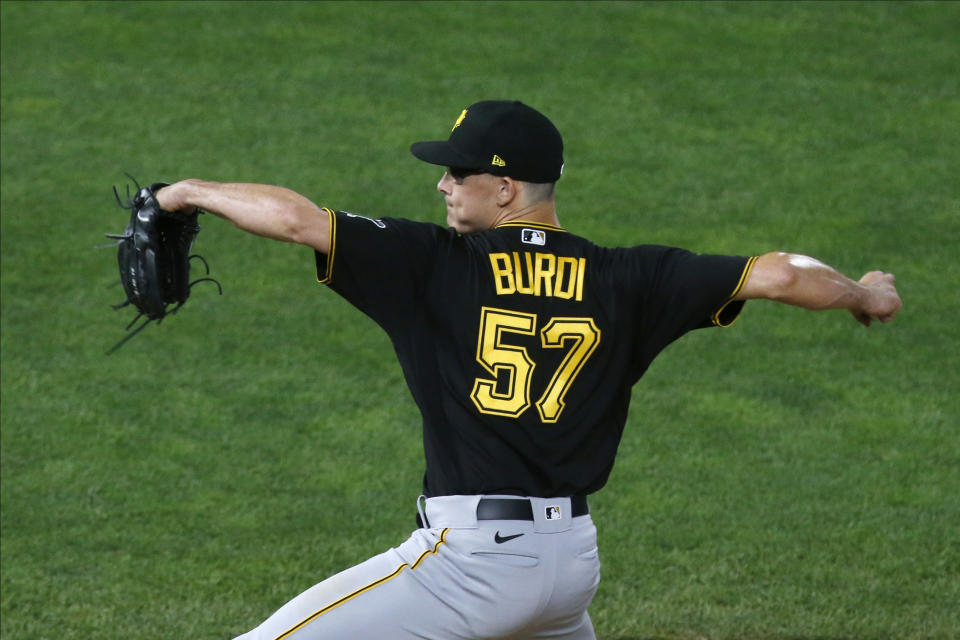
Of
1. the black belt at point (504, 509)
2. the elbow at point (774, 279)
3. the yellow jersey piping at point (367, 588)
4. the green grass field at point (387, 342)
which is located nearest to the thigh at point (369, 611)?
the yellow jersey piping at point (367, 588)

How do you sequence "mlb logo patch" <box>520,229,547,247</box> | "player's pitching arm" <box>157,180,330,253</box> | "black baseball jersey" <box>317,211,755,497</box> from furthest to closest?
"mlb logo patch" <box>520,229,547,247</box> → "black baseball jersey" <box>317,211,755,497</box> → "player's pitching arm" <box>157,180,330,253</box>

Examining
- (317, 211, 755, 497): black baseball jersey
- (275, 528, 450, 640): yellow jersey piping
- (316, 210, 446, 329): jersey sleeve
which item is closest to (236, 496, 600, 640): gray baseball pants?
(275, 528, 450, 640): yellow jersey piping


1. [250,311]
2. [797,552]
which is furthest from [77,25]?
[797,552]

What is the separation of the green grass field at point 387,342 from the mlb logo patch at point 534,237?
8.13 ft

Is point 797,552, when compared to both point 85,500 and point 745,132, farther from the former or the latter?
point 745,132

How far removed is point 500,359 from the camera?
3.41 metres

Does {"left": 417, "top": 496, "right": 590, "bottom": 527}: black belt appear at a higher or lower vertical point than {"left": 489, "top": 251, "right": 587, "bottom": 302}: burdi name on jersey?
lower

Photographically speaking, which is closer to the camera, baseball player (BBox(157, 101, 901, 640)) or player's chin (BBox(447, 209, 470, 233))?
baseball player (BBox(157, 101, 901, 640))

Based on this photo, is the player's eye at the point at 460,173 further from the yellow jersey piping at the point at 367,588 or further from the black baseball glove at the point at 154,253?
the yellow jersey piping at the point at 367,588

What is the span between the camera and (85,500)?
678 cm

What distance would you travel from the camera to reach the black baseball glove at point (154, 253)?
3.62m

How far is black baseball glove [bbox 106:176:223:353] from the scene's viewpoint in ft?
11.9

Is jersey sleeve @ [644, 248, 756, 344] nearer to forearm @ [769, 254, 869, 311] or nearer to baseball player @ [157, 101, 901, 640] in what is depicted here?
baseball player @ [157, 101, 901, 640]

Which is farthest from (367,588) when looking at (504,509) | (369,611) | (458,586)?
(504,509)
